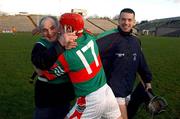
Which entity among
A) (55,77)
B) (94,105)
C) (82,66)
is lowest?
(94,105)

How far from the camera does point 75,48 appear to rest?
3.80 metres

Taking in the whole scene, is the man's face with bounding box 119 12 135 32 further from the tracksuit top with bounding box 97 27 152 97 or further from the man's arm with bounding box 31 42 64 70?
the man's arm with bounding box 31 42 64 70

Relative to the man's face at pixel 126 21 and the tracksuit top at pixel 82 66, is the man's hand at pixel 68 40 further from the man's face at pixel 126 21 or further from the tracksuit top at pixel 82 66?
the man's face at pixel 126 21

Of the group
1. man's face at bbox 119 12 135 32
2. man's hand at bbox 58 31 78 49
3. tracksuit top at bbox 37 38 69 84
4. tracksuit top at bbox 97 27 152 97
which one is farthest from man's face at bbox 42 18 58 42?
man's face at bbox 119 12 135 32

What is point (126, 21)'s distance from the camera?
5328 mm

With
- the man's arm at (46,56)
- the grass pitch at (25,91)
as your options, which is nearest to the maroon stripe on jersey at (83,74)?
the man's arm at (46,56)

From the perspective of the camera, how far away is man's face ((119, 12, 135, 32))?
5.27 m

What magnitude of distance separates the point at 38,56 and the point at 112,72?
1.83 meters

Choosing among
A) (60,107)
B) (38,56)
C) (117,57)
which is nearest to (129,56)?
(117,57)

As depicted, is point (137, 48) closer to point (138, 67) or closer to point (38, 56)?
point (138, 67)

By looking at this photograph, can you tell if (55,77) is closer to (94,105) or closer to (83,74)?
(83,74)

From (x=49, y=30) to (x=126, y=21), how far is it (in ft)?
5.38

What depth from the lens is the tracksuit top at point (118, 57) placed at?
5.42 m

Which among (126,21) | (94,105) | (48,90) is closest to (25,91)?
(126,21)
